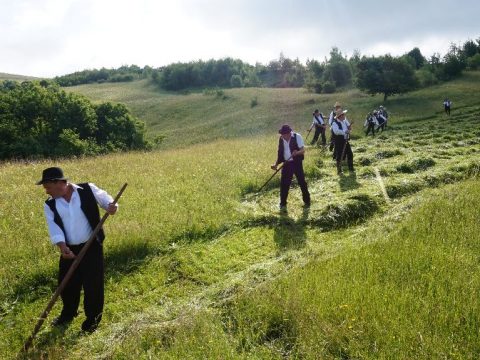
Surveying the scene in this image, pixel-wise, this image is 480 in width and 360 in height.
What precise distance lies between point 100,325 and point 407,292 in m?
4.08

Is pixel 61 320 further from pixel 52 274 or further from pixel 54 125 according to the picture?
pixel 54 125

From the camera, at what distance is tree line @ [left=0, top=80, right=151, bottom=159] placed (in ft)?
78.3

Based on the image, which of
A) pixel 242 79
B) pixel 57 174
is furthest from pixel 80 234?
pixel 242 79

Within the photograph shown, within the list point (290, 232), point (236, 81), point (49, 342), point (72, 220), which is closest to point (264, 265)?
point (290, 232)

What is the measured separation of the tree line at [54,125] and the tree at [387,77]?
111 ft

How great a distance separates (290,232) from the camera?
8352 mm

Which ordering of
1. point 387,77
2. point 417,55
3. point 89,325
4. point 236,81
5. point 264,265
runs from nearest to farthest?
point 89,325 → point 264,265 → point 387,77 → point 417,55 → point 236,81

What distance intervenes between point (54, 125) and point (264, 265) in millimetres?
24050

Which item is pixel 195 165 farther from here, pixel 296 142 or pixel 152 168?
pixel 296 142

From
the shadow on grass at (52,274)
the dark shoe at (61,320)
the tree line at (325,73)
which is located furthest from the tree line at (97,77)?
the dark shoe at (61,320)

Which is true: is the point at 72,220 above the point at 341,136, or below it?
below

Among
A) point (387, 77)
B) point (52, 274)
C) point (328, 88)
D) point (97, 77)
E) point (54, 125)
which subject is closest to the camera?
point (52, 274)

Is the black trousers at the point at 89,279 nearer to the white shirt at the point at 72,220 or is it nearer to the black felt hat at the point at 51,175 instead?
the white shirt at the point at 72,220

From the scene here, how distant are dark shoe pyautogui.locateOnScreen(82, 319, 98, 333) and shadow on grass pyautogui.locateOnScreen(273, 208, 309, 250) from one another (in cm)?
355
